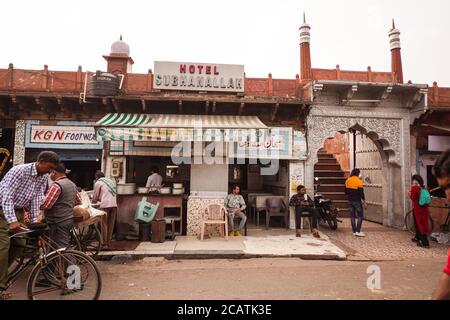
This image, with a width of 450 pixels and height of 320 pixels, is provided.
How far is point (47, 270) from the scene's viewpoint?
4023 millimetres

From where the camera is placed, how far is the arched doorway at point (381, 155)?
10.1 metres

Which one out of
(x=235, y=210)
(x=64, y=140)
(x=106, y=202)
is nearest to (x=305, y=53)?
(x=235, y=210)

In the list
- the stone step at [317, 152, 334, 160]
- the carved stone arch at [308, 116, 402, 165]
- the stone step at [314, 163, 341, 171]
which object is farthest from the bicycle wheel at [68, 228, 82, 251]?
the stone step at [317, 152, 334, 160]

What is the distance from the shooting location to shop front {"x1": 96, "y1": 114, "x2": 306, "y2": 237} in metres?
8.55

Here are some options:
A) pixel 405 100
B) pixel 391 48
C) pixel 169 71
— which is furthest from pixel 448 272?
pixel 391 48

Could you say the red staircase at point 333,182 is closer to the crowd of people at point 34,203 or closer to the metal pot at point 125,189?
the metal pot at point 125,189

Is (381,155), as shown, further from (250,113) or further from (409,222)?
(250,113)

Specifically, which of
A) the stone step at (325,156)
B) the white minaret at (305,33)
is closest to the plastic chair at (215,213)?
the white minaret at (305,33)

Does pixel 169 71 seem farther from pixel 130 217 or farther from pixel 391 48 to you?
pixel 391 48

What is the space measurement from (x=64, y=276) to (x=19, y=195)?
1.41m

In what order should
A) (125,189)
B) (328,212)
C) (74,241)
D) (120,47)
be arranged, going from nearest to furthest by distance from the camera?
(74,241), (125,189), (328,212), (120,47)

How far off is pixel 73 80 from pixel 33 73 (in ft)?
4.28

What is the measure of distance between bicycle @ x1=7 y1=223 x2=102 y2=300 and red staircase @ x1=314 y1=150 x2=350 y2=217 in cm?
1118

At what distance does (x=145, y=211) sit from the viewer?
808 cm
